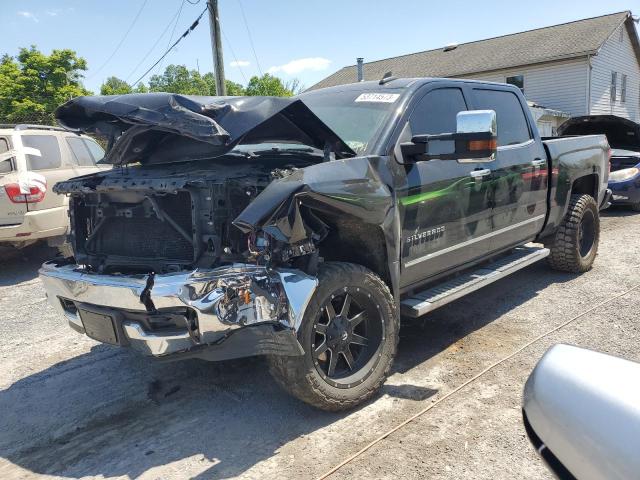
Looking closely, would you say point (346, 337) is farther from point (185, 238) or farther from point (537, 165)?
point (537, 165)

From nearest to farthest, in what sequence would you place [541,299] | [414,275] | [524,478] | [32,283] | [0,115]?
[524,478] < [414,275] < [541,299] < [32,283] < [0,115]

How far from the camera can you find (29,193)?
22.7ft

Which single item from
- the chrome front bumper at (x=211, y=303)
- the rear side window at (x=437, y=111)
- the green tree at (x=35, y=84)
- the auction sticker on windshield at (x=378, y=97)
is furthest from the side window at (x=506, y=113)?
the green tree at (x=35, y=84)

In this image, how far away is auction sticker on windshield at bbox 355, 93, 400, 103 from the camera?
3812 mm

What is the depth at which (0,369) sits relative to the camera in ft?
13.8

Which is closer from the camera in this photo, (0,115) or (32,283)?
(32,283)

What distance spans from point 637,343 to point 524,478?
2.08 meters

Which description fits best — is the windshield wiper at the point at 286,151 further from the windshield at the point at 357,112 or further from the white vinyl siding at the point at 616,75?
the white vinyl siding at the point at 616,75

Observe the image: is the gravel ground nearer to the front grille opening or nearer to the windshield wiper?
the front grille opening

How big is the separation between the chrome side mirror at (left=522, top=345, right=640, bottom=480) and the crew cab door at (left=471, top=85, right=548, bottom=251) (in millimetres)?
3064

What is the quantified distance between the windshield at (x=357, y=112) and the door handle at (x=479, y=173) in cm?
87

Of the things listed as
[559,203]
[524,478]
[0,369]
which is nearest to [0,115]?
[0,369]

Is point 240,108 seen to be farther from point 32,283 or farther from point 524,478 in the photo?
point 32,283

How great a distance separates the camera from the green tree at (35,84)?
80.1ft
